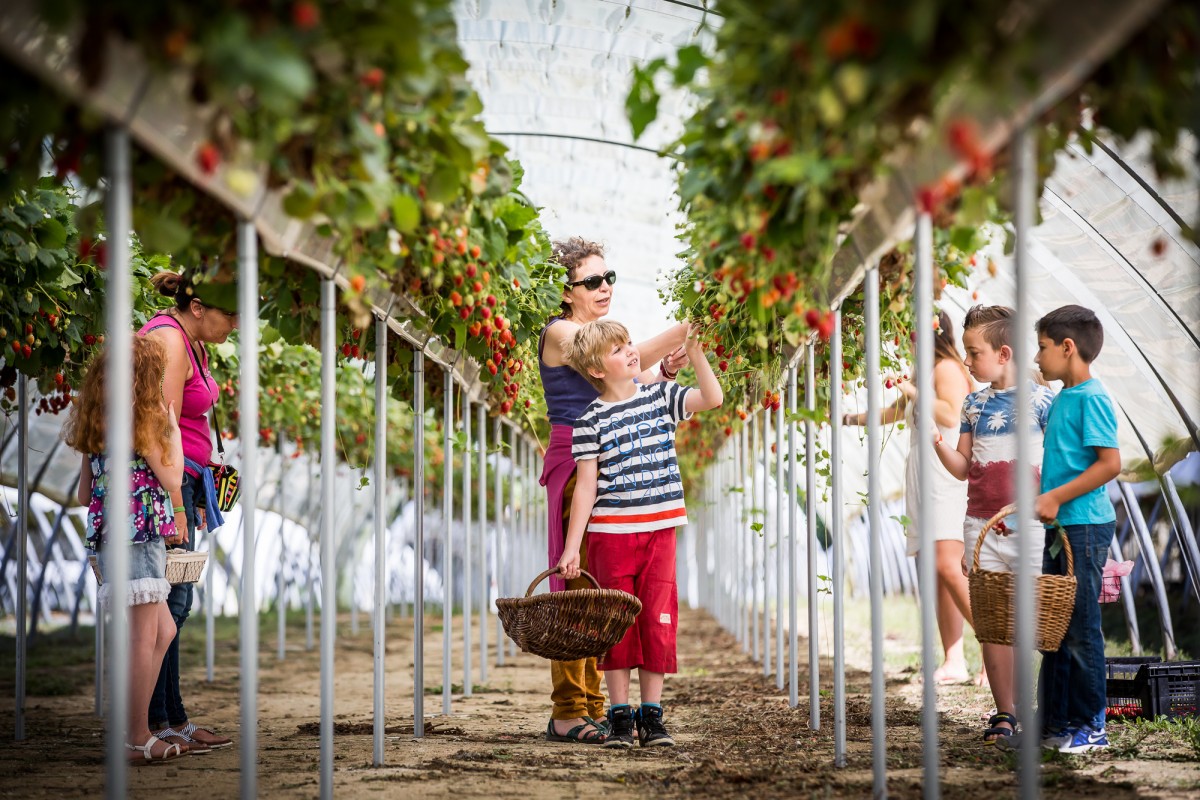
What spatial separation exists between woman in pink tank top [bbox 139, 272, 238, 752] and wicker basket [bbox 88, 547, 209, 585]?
7cm

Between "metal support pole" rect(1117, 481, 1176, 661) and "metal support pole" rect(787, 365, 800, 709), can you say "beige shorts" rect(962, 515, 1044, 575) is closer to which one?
"metal support pole" rect(787, 365, 800, 709)

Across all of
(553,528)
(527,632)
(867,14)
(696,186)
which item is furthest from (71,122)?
(553,528)

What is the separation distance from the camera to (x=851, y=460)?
13.5 m

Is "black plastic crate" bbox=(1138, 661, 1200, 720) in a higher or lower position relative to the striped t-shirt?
lower

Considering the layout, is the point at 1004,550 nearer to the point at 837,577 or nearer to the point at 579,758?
the point at 837,577

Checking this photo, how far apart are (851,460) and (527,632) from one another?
9882 millimetres

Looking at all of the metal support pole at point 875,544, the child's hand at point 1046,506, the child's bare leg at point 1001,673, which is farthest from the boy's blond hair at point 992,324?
the metal support pole at point 875,544

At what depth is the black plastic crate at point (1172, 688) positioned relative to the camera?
4.58 meters

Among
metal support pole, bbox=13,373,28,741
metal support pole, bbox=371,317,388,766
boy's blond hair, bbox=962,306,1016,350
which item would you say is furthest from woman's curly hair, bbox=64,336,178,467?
boy's blond hair, bbox=962,306,1016,350

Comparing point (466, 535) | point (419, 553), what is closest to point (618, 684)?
point (419, 553)

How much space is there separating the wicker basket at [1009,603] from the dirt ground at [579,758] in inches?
15.8

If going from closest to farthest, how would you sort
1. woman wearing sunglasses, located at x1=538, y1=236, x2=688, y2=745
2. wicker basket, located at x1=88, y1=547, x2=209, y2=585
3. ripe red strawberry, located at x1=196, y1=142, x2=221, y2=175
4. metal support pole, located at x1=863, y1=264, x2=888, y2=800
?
ripe red strawberry, located at x1=196, y1=142, x2=221, y2=175, metal support pole, located at x1=863, y1=264, x2=888, y2=800, wicker basket, located at x1=88, y1=547, x2=209, y2=585, woman wearing sunglasses, located at x1=538, y1=236, x2=688, y2=745

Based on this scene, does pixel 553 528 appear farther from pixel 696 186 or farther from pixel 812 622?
pixel 696 186

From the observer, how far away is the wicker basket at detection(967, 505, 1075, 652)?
3822 mm
